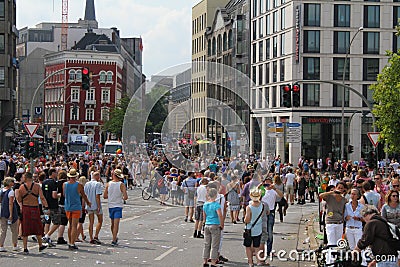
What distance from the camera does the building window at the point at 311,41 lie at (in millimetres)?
70188

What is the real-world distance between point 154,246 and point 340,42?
5651 cm

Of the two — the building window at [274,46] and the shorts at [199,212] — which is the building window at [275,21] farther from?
the shorts at [199,212]

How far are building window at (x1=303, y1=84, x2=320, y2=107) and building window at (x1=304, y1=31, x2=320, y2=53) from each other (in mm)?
3395

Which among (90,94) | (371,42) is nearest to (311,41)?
(371,42)

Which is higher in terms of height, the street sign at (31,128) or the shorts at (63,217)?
the street sign at (31,128)

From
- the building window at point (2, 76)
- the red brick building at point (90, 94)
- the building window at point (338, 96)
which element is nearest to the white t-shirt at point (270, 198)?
the building window at point (2, 76)

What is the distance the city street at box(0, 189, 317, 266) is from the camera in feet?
48.4

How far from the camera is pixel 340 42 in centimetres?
7075

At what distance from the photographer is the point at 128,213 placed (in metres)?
27.0

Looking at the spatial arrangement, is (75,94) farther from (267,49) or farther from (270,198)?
(270,198)

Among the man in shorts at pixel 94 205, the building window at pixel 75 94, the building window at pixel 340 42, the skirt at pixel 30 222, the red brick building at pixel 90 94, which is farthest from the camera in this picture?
the red brick building at pixel 90 94

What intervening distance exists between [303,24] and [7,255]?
57754 mm

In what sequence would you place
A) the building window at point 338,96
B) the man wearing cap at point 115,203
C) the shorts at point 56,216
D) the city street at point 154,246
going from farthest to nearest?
1. the building window at point 338,96
2. the man wearing cap at point 115,203
3. the shorts at point 56,216
4. the city street at point 154,246

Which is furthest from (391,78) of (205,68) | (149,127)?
(149,127)
